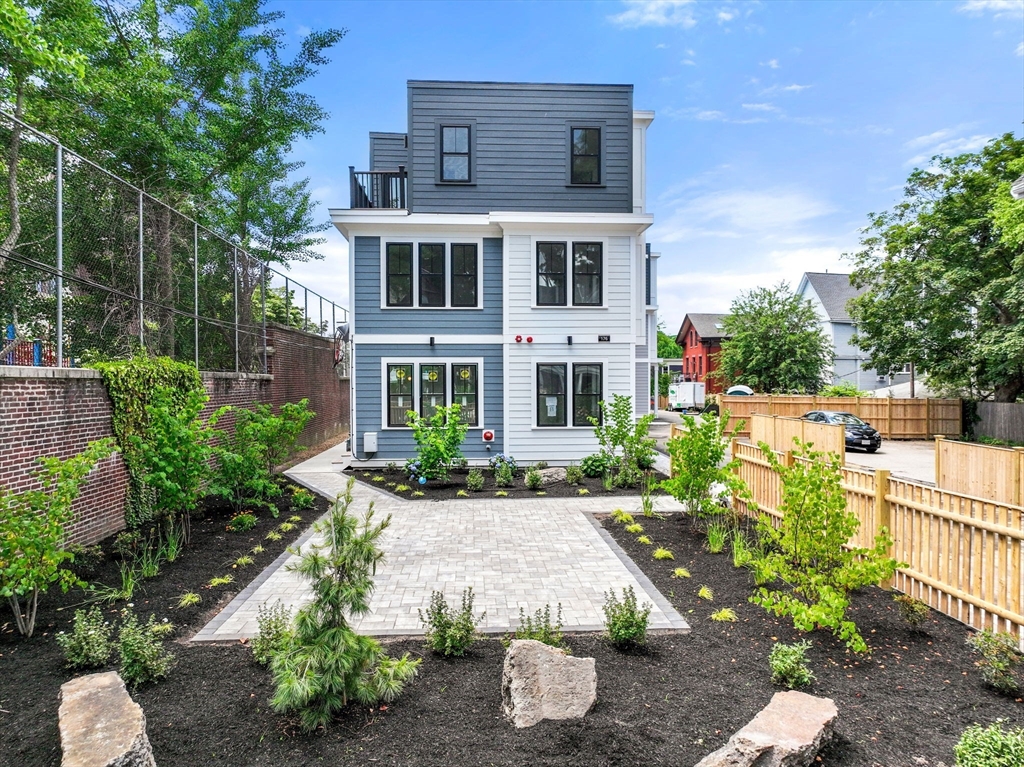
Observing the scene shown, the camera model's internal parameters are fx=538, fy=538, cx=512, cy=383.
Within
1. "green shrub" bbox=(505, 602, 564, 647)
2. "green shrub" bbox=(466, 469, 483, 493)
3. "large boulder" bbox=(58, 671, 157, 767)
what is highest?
"large boulder" bbox=(58, 671, 157, 767)

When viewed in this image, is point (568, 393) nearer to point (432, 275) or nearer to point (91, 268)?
point (432, 275)

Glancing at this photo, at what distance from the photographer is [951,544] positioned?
4980 millimetres

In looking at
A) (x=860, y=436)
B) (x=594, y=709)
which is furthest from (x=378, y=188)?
(x=860, y=436)

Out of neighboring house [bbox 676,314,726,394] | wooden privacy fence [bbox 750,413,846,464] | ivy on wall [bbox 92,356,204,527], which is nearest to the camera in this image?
wooden privacy fence [bbox 750,413,846,464]

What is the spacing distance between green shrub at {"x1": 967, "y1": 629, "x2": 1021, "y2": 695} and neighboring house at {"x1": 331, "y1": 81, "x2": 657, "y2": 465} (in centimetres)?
1023

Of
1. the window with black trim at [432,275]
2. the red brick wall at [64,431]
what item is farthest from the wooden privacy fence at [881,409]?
the red brick wall at [64,431]

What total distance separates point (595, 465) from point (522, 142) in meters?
8.80

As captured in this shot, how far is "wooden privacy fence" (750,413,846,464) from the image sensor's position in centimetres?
729

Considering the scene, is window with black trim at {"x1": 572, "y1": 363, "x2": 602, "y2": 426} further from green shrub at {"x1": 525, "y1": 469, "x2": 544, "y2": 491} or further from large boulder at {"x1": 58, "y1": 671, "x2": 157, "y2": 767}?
large boulder at {"x1": 58, "y1": 671, "x2": 157, "y2": 767}

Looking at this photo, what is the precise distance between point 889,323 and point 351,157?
78.3 ft

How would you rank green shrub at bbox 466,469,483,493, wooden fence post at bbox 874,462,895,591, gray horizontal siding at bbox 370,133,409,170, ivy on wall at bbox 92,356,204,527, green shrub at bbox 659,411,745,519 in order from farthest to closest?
gray horizontal siding at bbox 370,133,409,170 < green shrub at bbox 466,469,483,493 < green shrub at bbox 659,411,745,519 < ivy on wall at bbox 92,356,204,527 < wooden fence post at bbox 874,462,895,591

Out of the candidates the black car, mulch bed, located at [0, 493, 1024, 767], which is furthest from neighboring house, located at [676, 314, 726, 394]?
mulch bed, located at [0, 493, 1024, 767]

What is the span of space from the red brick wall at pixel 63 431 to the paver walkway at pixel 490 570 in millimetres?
Result: 2656

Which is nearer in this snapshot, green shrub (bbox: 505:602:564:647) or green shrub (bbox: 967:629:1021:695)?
green shrub (bbox: 967:629:1021:695)
